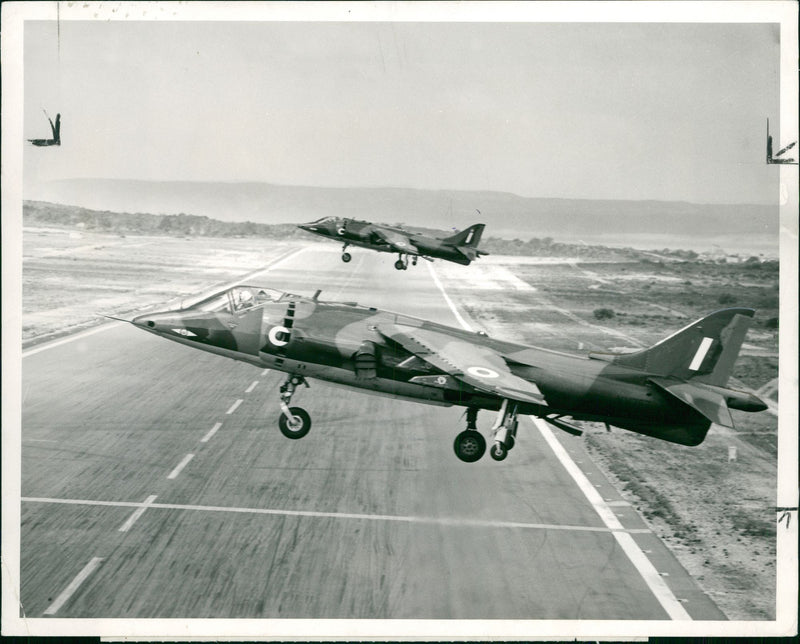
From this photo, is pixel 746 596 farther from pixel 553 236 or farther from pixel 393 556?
pixel 553 236

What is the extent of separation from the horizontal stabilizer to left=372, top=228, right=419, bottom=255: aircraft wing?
820 cm

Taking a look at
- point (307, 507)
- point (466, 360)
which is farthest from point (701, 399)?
point (307, 507)

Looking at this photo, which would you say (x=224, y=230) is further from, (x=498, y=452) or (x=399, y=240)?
(x=498, y=452)

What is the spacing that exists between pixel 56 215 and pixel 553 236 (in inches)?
590

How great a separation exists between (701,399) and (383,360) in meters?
8.24

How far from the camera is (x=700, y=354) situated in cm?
2147

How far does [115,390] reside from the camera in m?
25.9

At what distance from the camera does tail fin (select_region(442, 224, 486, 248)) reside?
2486 centimetres

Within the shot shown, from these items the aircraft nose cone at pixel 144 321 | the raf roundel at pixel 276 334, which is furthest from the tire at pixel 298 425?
the aircraft nose cone at pixel 144 321

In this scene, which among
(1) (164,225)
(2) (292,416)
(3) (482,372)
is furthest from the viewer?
(1) (164,225)

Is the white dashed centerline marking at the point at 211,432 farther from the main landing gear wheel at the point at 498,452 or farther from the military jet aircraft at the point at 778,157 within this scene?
the military jet aircraft at the point at 778,157

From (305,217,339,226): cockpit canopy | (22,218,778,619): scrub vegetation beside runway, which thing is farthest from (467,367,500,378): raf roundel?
(305,217,339,226): cockpit canopy

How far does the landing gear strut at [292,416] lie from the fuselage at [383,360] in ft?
1.25

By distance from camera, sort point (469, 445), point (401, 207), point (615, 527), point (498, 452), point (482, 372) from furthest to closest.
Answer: point (401, 207) → point (469, 445) → point (615, 527) → point (498, 452) → point (482, 372)
